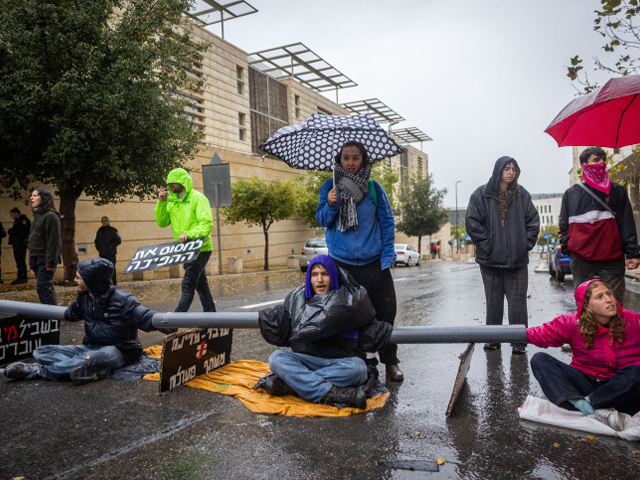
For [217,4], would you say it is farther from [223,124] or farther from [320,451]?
[320,451]

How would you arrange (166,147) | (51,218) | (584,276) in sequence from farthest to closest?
(166,147) < (51,218) < (584,276)

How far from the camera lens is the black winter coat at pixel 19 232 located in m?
14.1

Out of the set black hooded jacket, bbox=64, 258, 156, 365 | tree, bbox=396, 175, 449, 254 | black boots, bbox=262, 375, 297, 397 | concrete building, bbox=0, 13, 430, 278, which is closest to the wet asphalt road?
black boots, bbox=262, 375, 297, 397

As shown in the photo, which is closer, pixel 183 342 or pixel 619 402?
pixel 619 402

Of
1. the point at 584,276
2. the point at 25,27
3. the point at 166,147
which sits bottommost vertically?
the point at 584,276

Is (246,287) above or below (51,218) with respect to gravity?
below

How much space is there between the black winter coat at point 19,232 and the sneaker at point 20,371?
11.4m

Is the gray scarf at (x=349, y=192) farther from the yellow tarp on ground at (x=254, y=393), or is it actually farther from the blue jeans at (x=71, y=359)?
the blue jeans at (x=71, y=359)

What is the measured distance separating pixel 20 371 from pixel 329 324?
2.77 meters

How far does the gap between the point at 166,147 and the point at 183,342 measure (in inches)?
437

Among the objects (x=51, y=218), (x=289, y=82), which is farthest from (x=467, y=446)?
(x=289, y=82)

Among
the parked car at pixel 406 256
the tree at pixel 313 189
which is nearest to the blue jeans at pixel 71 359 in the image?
the tree at pixel 313 189

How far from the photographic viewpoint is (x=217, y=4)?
27812 millimetres

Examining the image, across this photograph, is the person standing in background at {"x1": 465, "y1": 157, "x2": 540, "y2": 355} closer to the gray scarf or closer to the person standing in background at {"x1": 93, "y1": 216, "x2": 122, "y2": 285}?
the gray scarf
